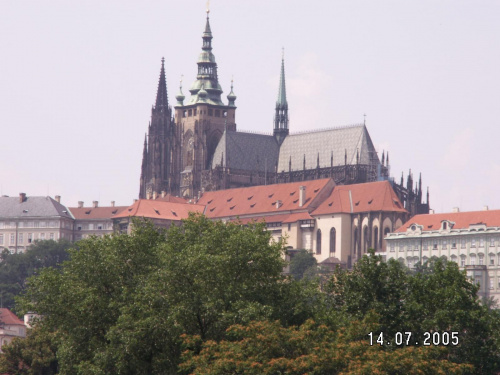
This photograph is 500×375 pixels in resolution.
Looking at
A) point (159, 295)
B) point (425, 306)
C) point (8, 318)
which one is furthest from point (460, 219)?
point (159, 295)

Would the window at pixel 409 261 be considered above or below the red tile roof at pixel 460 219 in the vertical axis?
below

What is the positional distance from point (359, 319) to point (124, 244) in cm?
1534

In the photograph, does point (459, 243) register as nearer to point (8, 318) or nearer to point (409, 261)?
point (409, 261)

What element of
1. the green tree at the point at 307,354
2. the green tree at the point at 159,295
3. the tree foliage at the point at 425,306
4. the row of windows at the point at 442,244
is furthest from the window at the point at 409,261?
the green tree at the point at 307,354

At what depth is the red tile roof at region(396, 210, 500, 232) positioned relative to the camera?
18962 cm

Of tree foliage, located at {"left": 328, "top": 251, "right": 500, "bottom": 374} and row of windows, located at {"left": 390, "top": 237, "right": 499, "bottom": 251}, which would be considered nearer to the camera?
tree foliage, located at {"left": 328, "top": 251, "right": 500, "bottom": 374}

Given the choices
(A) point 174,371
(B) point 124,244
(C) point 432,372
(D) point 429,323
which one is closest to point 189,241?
(B) point 124,244

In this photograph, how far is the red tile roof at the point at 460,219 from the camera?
189625 mm

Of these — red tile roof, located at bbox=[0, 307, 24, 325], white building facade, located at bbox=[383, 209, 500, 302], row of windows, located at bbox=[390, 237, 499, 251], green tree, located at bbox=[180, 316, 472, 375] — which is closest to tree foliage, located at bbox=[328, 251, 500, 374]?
green tree, located at bbox=[180, 316, 472, 375]

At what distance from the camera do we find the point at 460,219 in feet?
633

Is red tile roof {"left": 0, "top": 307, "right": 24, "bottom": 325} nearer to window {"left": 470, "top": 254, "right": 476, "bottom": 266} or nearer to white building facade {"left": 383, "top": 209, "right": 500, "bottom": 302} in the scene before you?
white building facade {"left": 383, "top": 209, "right": 500, "bottom": 302}

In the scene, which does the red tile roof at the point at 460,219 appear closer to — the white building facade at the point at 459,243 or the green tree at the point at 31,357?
the white building facade at the point at 459,243

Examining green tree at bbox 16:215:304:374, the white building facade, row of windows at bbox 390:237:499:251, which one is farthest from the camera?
row of windows at bbox 390:237:499:251

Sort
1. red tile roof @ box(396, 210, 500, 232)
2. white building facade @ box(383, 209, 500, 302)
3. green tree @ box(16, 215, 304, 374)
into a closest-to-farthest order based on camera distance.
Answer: green tree @ box(16, 215, 304, 374) → white building facade @ box(383, 209, 500, 302) → red tile roof @ box(396, 210, 500, 232)
